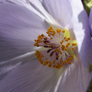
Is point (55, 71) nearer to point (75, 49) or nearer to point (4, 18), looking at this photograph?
point (75, 49)

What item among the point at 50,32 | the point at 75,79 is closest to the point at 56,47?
the point at 50,32

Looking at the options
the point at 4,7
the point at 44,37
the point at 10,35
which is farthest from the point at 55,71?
the point at 4,7

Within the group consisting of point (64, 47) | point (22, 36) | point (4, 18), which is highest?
point (4, 18)

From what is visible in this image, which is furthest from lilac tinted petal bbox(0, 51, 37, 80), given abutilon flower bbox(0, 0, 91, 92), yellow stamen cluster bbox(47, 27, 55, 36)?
yellow stamen cluster bbox(47, 27, 55, 36)

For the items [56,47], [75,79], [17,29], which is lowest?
[75,79]

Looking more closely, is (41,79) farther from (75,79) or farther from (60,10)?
(60,10)

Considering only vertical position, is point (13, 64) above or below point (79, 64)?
above

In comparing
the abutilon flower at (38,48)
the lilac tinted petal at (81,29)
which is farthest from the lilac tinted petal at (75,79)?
the lilac tinted petal at (81,29)
